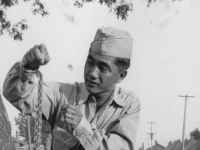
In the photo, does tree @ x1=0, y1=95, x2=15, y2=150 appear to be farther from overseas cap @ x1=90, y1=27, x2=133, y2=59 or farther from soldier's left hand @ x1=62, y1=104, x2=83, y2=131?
overseas cap @ x1=90, y1=27, x2=133, y2=59

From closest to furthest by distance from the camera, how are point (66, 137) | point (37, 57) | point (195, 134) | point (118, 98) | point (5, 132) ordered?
point (37, 57)
point (66, 137)
point (5, 132)
point (118, 98)
point (195, 134)

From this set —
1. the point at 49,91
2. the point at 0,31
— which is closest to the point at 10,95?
the point at 49,91

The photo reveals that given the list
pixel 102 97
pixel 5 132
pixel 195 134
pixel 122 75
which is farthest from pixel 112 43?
pixel 195 134

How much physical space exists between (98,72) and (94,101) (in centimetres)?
→ 25

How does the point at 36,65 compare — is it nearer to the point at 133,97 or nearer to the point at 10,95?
the point at 10,95

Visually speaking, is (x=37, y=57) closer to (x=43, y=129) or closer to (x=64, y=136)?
(x=64, y=136)

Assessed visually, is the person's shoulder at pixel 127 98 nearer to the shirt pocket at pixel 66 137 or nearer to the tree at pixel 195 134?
the shirt pocket at pixel 66 137

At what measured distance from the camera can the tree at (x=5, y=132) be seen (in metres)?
3.66

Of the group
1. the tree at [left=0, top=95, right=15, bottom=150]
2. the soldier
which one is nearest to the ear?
the soldier

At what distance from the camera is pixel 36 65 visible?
9.91ft

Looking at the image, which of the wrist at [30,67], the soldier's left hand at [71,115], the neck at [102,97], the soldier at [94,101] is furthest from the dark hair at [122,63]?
the wrist at [30,67]

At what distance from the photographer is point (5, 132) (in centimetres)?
373

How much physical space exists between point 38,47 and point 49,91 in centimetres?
76

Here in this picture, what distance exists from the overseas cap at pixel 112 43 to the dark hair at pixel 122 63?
0.03m
